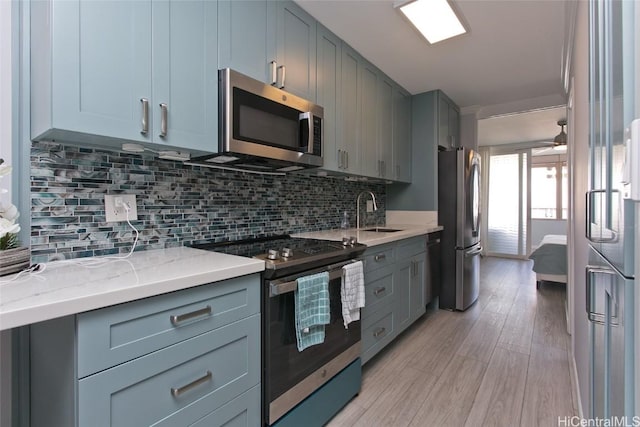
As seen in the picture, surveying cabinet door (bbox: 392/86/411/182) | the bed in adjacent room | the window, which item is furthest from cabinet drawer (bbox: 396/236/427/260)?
the window

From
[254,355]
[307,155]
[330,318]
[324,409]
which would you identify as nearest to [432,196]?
[307,155]

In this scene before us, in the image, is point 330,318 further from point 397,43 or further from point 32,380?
point 397,43

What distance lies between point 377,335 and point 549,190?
22.4 ft

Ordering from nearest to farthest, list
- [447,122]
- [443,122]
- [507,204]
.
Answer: [443,122], [447,122], [507,204]

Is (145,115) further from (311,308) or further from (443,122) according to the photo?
(443,122)

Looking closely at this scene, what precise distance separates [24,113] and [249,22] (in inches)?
41.4

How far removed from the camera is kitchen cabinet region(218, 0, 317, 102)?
1493 millimetres

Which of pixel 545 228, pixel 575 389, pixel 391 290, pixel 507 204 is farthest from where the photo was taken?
pixel 545 228

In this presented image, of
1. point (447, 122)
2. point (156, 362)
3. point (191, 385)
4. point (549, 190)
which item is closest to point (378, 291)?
point (191, 385)

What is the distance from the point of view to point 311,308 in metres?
1.48

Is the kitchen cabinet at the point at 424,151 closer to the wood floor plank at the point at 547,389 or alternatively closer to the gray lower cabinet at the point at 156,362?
the wood floor plank at the point at 547,389

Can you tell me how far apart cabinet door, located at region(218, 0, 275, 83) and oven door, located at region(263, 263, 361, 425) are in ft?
3.55

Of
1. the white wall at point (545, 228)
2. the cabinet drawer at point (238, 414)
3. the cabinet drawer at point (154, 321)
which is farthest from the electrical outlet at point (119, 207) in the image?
the white wall at point (545, 228)

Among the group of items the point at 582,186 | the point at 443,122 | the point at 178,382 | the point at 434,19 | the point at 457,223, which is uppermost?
the point at 434,19
